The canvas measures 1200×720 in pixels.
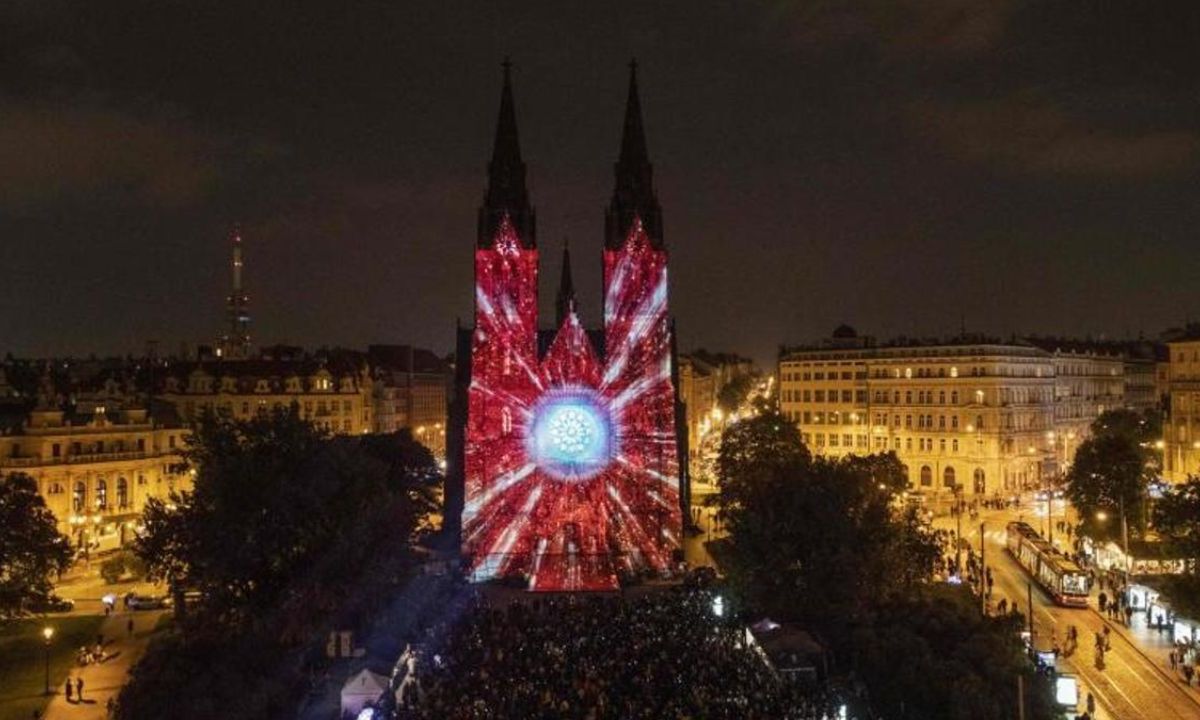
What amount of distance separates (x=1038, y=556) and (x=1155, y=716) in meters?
19.6

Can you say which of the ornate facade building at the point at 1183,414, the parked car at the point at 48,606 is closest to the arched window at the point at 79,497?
the parked car at the point at 48,606

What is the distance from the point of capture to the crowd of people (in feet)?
88.4

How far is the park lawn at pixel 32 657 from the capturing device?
38375mm

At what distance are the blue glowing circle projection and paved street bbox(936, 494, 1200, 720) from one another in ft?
67.9

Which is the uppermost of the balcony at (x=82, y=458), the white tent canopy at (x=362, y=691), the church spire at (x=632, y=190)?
the church spire at (x=632, y=190)

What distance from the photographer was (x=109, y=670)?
42.1m

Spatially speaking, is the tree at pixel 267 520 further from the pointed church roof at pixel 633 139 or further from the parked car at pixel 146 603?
the pointed church roof at pixel 633 139

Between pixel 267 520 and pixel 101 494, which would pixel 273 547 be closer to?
pixel 267 520

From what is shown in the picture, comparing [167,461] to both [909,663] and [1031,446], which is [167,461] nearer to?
[909,663]

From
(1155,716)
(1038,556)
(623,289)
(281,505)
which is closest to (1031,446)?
(1038,556)

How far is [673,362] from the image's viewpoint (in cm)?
6456

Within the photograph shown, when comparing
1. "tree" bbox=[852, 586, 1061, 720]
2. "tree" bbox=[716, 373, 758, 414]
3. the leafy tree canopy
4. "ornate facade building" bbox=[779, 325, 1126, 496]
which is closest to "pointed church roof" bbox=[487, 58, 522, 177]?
the leafy tree canopy

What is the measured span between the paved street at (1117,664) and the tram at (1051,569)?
447mm

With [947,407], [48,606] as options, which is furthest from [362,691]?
[947,407]
